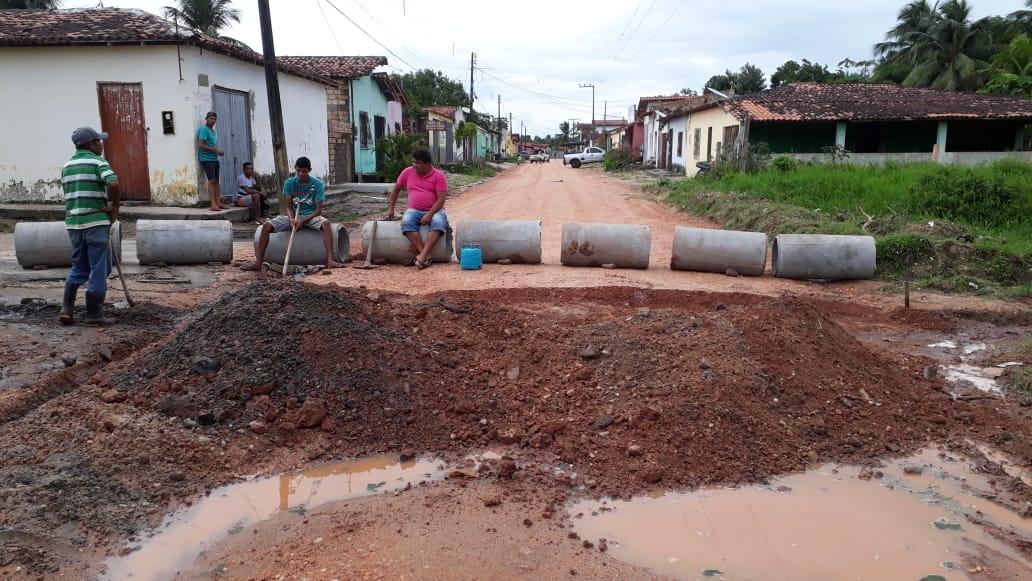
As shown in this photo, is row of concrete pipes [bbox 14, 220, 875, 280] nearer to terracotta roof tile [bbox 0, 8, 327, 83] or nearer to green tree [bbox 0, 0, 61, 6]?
terracotta roof tile [bbox 0, 8, 327, 83]

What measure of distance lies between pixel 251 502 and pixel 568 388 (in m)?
2.19

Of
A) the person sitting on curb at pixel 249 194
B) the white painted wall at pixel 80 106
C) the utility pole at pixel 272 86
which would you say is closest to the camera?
the utility pole at pixel 272 86

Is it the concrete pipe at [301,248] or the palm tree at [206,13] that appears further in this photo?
the palm tree at [206,13]

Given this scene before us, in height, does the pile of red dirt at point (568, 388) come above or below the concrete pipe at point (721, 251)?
below

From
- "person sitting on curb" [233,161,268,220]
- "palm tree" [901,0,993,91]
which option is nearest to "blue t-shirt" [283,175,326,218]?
"person sitting on curb" [233,161,268,220]

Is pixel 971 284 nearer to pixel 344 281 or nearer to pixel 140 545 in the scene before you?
pixel 344 281

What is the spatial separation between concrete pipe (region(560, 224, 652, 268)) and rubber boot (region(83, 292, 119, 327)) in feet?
16.4

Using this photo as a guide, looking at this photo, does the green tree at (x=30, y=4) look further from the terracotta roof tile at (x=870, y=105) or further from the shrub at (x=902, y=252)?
the shrub at (x=902, y=252)

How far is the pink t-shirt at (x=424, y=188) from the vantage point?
29.6 feet

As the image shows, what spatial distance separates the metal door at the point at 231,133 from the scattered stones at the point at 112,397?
10089 millimetres

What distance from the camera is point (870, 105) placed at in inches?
1013

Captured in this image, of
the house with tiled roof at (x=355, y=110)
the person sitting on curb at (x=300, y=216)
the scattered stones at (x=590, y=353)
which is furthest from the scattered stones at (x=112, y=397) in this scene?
the house with tiled roof at (x=355, y=110)

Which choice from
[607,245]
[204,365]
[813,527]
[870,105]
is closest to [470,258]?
[607,245]

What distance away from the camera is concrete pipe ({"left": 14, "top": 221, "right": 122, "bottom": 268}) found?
8391 millimetres
